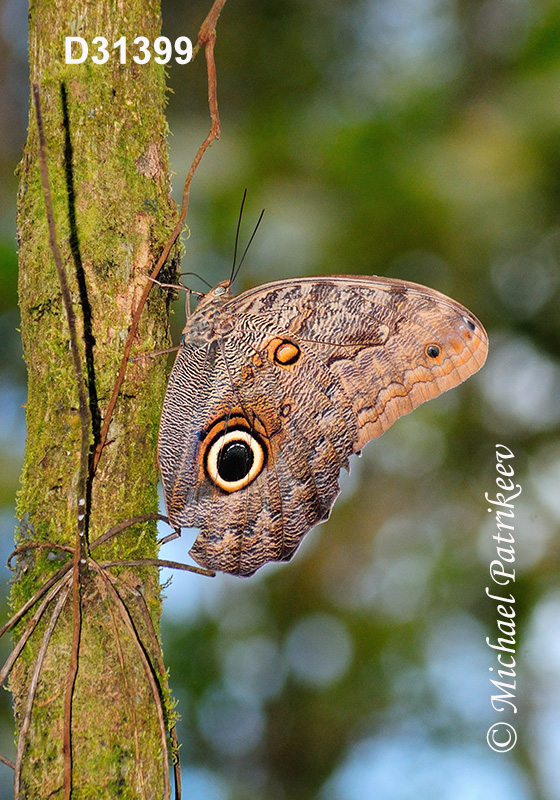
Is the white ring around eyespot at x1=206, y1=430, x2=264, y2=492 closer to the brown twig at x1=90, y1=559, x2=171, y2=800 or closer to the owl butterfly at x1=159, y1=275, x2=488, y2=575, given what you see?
the owl butterfly at x1=159, y1=275, x2=488, y2=575

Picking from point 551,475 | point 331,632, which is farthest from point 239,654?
point 551,475

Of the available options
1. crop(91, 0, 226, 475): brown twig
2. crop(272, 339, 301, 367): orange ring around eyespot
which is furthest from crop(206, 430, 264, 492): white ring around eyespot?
crop(91, 0, 226, 475): brown twig

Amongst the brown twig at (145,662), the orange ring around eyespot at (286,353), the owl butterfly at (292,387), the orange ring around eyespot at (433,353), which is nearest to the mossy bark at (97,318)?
the brown twig at (145,662)

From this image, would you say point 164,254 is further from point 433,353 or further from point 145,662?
point 145,662

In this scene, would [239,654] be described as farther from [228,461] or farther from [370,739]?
[228,461]

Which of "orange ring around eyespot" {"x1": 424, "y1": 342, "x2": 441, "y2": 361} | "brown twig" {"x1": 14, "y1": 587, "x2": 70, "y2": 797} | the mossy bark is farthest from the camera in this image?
Result: "orange ring around eyespot" {"x1": 424, "y1": 342, "x2": 441, "y2": 361}

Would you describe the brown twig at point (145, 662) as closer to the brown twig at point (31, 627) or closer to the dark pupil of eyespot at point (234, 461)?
the brown twig at point (31, 627)
